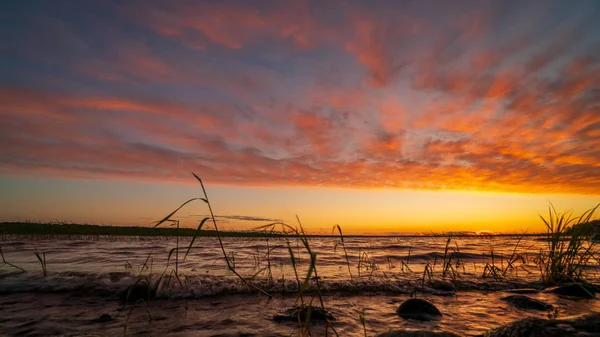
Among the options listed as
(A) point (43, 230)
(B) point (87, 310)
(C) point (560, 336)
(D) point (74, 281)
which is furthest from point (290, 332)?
(A) point (43, 230)

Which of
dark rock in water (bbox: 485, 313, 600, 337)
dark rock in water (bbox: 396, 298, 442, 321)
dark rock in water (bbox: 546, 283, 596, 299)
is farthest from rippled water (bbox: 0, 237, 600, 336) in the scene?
dark rock in water (bbox: 485, 313, 600, 337)

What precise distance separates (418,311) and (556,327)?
2.30m

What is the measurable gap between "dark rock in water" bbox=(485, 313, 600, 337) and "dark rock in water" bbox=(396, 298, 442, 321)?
70.0 inches

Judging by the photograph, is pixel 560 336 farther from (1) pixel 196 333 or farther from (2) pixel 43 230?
(2) pixel 43 230

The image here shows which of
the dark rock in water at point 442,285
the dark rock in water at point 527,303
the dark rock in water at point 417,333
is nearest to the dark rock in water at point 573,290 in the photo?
the dark rock in water at point 527,303

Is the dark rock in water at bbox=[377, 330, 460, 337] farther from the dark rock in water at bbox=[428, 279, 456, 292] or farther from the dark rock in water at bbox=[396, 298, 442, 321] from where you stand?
the dark rock in water at bbox=[428, 279, 456, 292]

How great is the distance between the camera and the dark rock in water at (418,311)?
15.5 ft

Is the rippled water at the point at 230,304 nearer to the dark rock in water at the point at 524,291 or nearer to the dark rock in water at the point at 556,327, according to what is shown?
the dark rock in water at the point at 524,291

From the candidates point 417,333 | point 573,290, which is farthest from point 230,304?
point 573,290

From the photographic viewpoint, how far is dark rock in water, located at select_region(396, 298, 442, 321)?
473 centimetres

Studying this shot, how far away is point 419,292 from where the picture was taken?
679cm

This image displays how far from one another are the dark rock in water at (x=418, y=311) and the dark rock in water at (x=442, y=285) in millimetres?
2533

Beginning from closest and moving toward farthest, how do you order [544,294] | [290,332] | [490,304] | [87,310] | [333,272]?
1. [290,332]
2. [87,310]
3. [490,304]
4. [544,294]
5. [333,272]

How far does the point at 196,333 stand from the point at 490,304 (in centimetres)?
498
